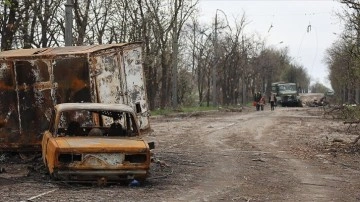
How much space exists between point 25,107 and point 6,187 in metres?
3.92

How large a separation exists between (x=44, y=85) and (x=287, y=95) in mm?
62969

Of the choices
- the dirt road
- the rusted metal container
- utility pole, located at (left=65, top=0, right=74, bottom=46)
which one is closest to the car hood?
the dirt road

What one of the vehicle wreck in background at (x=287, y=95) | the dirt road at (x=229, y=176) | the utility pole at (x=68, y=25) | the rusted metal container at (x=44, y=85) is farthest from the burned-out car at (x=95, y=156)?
the vehicle wreck in background at (x=287, y=95)

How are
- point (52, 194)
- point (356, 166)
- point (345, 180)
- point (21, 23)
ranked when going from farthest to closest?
point (21, 23) → point (356, 166) → point (345, 180) → point (52, 194)

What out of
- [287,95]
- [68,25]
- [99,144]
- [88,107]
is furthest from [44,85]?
[287,95]

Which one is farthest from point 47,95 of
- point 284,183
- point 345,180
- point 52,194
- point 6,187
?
point 345,180

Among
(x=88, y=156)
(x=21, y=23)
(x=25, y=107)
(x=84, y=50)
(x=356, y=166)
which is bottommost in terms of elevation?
(x=356, y=166)

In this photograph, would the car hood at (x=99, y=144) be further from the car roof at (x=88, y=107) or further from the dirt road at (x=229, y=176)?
Result: the car roof at (x=88, y=107)

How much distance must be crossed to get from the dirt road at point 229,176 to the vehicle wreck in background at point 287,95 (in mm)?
54147

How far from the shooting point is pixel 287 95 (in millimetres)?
73312

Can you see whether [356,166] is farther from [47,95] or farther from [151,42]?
[151,42]

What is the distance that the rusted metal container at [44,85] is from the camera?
40.6 feet

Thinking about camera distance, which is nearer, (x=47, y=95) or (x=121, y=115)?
(x=121, y=115)

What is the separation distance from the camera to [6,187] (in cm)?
935
